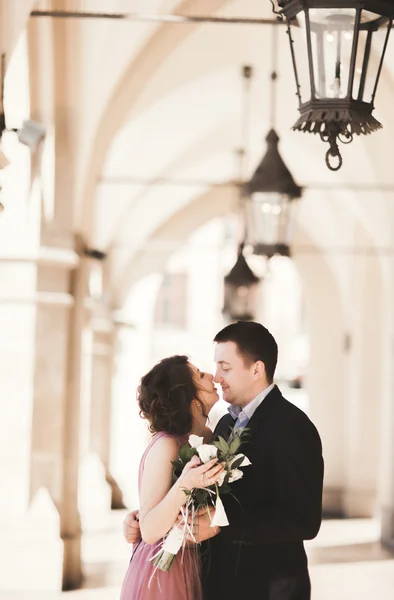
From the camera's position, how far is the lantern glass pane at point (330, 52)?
161 inches

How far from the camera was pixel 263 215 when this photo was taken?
9.15m

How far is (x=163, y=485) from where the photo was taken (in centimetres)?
404

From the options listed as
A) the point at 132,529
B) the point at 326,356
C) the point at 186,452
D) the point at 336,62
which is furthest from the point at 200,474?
the point at 326,356

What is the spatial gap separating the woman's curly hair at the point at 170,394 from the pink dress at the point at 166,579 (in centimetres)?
6

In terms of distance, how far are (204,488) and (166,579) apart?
47 cm

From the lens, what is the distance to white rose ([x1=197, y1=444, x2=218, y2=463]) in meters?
3.76

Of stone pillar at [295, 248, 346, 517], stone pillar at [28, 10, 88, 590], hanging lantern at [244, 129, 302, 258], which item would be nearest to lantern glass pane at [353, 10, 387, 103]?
hanging lantern at [244, 129, 302, 258]

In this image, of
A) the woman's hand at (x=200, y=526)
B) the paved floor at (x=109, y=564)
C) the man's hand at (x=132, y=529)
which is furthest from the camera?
the paved floor at (x=109, y=564)

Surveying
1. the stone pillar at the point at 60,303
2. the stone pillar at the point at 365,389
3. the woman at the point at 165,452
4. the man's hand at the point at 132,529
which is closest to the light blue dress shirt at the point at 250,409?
the woman at the point at 165,452

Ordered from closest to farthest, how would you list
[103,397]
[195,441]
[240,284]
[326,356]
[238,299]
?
[195,441], [240,284], [238,299], [103,397], [326,356]

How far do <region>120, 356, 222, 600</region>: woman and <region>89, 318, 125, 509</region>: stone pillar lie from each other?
14.0m

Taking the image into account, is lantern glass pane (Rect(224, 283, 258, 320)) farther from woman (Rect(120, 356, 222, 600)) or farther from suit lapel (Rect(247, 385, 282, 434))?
suit lapel (Rect(247, 385, 282, 434))

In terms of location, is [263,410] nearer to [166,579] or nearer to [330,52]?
[166,579]

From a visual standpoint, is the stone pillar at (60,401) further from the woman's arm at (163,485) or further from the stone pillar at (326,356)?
the stone pillar at (326,356)
